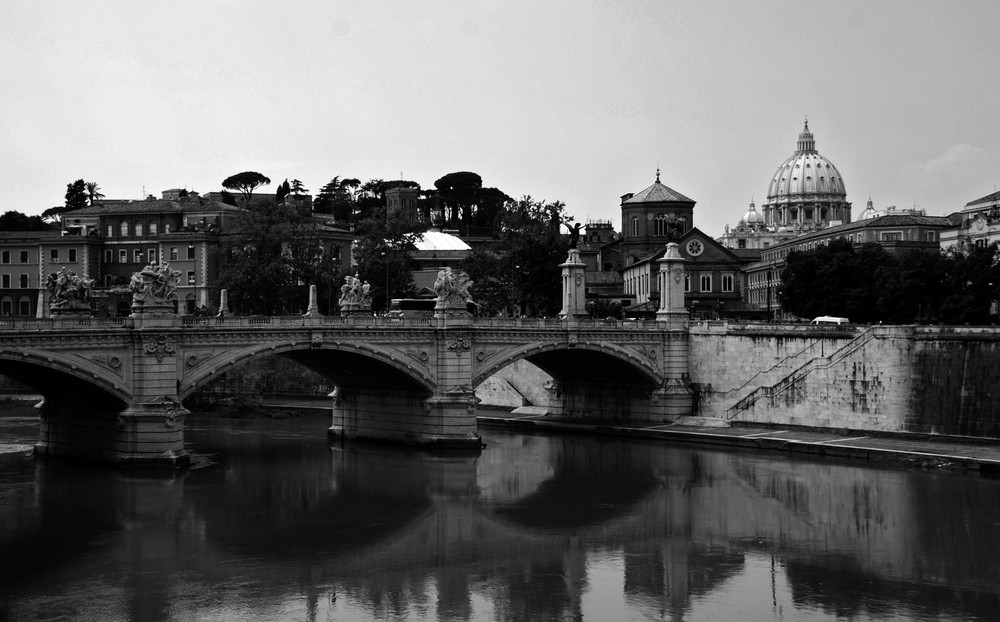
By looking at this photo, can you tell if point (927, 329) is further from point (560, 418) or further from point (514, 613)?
point (514, 613)

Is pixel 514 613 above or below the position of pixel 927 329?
below

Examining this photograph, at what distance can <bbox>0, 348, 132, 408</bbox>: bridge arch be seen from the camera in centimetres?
4152

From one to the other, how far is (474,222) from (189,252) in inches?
2634

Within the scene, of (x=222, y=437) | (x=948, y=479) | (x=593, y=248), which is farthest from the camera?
(x=593, y=248)

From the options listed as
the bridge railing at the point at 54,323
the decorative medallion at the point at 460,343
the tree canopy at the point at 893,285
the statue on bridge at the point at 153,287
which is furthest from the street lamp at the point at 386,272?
the bridge railing at the point at 54,323

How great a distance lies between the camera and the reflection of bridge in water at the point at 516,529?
31.6 metres

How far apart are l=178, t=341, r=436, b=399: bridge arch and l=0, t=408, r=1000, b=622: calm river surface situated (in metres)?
3.01

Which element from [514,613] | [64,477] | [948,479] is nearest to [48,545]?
[64,477]

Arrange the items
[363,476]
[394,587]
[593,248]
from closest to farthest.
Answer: [394,587] < [363,476] < [593,248]

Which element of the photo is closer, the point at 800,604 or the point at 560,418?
the point at 800,604

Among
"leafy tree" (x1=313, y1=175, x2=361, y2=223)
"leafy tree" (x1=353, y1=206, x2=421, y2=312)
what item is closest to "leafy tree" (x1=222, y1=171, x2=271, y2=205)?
"leafy tree" (x1=313, y1=175, x2=361, y2=223)

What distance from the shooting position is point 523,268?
80000 mm

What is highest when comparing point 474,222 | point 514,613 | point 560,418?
point 474,222

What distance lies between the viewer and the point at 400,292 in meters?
85.1
